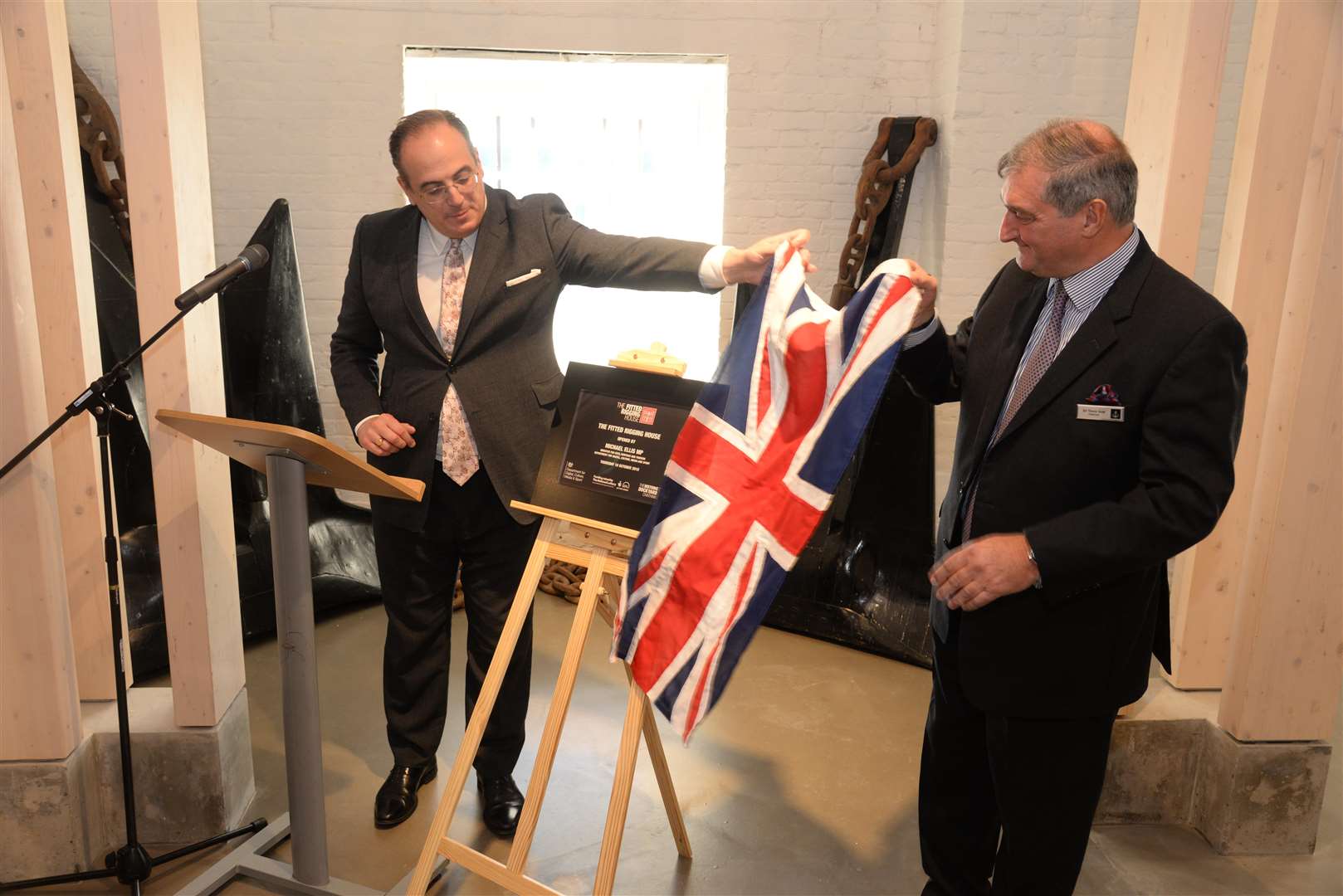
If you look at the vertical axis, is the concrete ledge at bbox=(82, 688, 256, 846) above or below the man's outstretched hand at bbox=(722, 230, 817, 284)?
below

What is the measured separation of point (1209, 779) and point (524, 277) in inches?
91.8

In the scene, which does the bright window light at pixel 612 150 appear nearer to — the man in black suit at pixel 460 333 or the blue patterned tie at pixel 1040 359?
the man in black suit at pixel 460 333

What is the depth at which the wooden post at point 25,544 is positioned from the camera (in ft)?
8.06

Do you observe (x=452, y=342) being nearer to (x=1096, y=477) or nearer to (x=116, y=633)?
(x=116, y=633)

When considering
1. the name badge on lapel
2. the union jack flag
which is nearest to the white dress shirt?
the union jack flag

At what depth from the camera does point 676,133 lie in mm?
5086

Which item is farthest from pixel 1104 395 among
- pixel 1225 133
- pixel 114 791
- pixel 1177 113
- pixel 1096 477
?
pixel 1225 133

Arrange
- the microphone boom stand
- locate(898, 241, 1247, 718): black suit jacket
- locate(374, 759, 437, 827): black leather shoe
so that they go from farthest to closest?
locate(374, 759, 437, 827): black leather shoe, the microphone boom stand, locate(898, 241, 1247, 718): black suit jacket

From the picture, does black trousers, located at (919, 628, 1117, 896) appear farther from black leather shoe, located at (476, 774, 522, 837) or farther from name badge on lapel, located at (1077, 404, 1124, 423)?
black leather shoe, located at (476, 774, 522, 837)

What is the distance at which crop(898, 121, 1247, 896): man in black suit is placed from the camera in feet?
5.93

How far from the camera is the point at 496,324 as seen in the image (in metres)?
2.56

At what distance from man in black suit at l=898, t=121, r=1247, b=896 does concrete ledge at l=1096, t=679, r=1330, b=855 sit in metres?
1.00

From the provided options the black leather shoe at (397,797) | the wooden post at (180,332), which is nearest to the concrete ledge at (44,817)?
the wooden post at (180,332)

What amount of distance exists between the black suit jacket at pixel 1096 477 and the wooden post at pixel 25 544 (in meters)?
2.12
